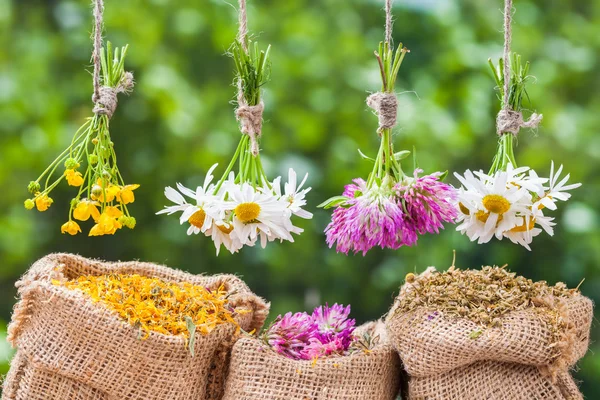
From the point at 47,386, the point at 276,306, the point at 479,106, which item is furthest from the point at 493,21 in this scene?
the point at 47,386

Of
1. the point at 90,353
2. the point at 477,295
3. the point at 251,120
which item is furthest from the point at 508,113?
the point at 90,353

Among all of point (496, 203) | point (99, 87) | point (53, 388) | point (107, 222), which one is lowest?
point (53, 388)

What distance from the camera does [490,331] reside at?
1062 mm

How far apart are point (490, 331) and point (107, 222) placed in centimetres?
60

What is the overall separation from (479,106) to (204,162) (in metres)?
0.89

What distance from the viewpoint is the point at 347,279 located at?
2.38 m

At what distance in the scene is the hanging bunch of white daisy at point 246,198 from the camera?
110cm

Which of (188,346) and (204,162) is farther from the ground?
(204,162)

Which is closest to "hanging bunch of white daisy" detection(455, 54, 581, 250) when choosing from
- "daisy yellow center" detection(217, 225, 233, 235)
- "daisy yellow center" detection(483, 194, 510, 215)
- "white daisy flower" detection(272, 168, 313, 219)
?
"daisy yellow center" detection(483, 194, 510, 215)

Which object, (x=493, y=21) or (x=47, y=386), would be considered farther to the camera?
(x=493, y=21)

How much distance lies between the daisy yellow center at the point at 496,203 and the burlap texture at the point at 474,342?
0.51 ft

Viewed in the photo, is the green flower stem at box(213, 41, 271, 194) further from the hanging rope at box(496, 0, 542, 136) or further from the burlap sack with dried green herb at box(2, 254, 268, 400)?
the hanging rope at box(496, 0, 542, 136)

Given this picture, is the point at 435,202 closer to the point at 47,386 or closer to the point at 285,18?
the point at 47,386

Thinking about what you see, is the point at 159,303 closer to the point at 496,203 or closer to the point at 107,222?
the point at 107,222
